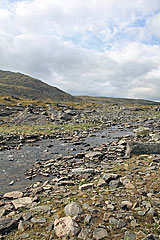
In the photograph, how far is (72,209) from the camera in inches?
237

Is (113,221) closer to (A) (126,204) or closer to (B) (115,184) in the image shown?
(A) (126,204)

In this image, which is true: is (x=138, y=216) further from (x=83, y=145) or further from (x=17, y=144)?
(x=17, y=144)

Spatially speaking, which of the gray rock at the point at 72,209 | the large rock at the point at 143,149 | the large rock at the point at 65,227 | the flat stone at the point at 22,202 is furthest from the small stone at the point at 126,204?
the large rock at the point at 143,149

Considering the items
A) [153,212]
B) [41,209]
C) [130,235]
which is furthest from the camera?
[41,209]

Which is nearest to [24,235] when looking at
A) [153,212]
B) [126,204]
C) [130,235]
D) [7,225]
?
[7,225]

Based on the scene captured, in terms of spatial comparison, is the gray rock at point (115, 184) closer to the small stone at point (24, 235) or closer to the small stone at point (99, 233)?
the small stone at point (99, 233)

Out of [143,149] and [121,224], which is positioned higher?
[143,149]

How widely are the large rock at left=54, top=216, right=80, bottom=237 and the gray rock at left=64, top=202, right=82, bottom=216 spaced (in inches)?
12.7

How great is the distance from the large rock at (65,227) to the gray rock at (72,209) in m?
0.32

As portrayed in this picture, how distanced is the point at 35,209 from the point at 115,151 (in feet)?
32.3

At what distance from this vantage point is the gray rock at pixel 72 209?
582 cm

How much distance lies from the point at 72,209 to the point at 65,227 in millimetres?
902

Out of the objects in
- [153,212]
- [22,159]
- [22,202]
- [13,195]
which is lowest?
[22,159]

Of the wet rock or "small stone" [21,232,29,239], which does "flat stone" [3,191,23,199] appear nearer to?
the wet rock
